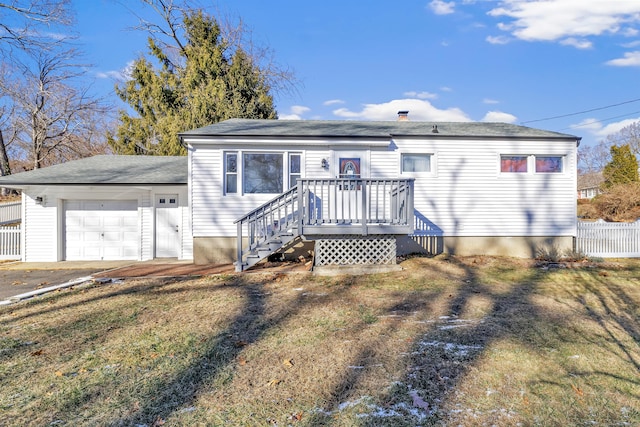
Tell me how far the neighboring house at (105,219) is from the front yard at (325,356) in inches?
183

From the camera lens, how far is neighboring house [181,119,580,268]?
975cm

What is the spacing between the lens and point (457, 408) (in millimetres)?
2900

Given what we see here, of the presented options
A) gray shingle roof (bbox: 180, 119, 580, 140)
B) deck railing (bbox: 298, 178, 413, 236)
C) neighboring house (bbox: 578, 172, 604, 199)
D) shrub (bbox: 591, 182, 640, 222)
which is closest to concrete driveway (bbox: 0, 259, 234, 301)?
deck railing (bbox: 298, 178, 413, 236)

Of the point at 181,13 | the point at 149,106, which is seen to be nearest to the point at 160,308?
the point at 149,106

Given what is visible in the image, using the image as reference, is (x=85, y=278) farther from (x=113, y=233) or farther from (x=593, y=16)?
(x=593, y=16)

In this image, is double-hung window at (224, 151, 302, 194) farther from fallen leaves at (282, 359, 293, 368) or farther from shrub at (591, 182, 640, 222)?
shrub at (591, 182, 640, 222)

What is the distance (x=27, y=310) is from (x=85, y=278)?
93.8 inches

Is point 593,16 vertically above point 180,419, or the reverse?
point 593,16

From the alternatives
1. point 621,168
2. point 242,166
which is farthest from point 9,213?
point 621,168

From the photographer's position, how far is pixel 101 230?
1165 cm

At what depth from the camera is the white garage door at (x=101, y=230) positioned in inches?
456

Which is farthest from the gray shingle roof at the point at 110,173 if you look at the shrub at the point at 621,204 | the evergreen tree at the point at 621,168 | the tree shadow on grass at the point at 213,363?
the evergreen tree at the point at 621,168

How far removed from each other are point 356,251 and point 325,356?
4.82 metres

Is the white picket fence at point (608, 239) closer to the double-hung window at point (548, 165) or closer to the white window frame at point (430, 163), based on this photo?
the double-hung window at point (548, 165)
